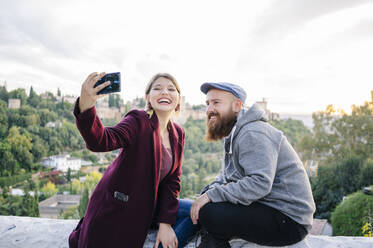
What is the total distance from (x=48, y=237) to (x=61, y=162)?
3933 cm

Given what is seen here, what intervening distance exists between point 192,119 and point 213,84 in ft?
218

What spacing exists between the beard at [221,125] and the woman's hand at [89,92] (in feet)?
2.23

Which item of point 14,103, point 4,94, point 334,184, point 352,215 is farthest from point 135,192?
point 14,103

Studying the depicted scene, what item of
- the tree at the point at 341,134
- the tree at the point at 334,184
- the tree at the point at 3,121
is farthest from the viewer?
the tree at the point at 3,121

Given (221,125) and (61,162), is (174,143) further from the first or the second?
(61,162)

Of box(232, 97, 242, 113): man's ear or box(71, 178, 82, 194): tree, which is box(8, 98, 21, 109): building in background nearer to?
box(71, 178, 82, 194): tree

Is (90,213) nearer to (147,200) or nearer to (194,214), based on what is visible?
(147,200)

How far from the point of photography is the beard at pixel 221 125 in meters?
1.55

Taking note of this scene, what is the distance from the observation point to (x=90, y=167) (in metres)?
44.7

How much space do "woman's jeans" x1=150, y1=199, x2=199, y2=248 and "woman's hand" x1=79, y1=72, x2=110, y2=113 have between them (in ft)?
3.05

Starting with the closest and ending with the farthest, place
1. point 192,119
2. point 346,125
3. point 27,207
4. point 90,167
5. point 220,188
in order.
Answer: point 220,188, point 27,207, point 346,125, point 90,167, point 192,119

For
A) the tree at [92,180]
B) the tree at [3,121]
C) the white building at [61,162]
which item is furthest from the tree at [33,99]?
the tree at [92,180]

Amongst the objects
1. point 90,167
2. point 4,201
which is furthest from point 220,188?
point 90,167

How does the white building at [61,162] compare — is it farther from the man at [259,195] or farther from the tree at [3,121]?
the man at [259,195]
